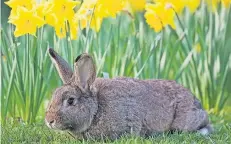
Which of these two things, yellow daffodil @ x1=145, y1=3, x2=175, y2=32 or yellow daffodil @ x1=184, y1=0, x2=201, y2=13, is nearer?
yellow daffodil @ x1=145, y1=3, x2=175, y2=32

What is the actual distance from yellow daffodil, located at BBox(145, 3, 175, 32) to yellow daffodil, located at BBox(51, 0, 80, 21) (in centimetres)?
97

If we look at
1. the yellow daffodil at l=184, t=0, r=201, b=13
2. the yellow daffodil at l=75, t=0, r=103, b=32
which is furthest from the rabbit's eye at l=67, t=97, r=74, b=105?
the yellow daffodil at l=184, t=0, r=201, b=13

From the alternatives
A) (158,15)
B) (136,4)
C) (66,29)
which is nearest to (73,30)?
(66,29)

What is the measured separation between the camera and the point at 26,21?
A: 225 inches

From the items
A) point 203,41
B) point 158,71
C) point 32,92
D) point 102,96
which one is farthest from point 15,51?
point 203,41

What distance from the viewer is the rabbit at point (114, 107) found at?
17.3 ft

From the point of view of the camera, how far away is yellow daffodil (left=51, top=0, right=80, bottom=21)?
5.76 m

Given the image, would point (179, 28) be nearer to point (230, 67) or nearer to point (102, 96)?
point (230, 67)

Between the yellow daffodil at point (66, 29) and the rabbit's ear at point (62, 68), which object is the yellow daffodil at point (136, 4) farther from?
the rabbit's ear at point (62, 68)

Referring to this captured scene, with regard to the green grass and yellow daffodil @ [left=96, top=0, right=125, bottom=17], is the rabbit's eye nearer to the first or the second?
the green grass

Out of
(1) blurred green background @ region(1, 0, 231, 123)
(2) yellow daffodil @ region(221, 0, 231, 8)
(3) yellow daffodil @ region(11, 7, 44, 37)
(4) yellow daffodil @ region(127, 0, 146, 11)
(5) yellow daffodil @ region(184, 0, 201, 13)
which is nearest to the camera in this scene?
(3) yellow daffodil @ region(11, 7, 44, 37)

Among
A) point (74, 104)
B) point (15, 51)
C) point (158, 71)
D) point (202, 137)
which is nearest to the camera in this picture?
point (74, 104)

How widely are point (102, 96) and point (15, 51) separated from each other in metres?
0.99

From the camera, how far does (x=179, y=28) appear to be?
744 centimetres
